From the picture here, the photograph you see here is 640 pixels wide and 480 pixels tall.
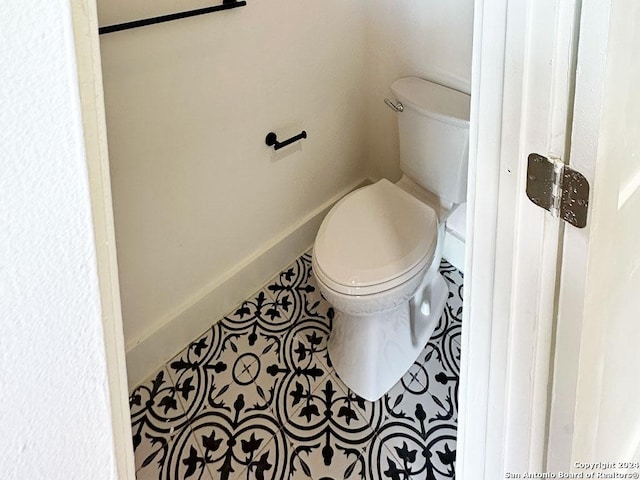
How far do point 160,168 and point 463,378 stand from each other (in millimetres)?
1104

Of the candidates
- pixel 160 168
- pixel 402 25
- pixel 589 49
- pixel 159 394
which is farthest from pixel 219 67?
pixel 589 49

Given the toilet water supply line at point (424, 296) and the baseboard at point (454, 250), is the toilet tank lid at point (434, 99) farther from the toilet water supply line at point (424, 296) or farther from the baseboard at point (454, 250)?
the baseboard at point (454, 250)

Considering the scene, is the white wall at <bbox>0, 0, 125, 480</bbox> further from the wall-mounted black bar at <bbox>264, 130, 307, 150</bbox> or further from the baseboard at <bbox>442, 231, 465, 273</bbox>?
the baseboard at <bbox>442, 231, 465, 273</bbox>

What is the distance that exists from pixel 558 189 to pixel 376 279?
0.96 meters

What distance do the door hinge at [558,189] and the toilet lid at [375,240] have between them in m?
0.93

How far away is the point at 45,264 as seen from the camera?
494mm

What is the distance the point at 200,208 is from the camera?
193cm

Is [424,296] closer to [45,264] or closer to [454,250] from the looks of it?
[454,250]

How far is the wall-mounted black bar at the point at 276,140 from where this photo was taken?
2.06 meters

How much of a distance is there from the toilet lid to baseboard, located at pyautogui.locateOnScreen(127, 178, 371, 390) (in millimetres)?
441

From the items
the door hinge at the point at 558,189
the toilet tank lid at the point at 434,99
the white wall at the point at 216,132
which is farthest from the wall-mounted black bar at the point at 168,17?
the door hinge at the point at 558,189

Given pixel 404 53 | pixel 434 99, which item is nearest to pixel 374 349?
pixel 434 99

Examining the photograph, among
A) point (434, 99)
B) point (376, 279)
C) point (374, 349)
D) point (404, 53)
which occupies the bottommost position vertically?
point (374, 349)

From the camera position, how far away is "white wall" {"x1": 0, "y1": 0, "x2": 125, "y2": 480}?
1.47 ft
